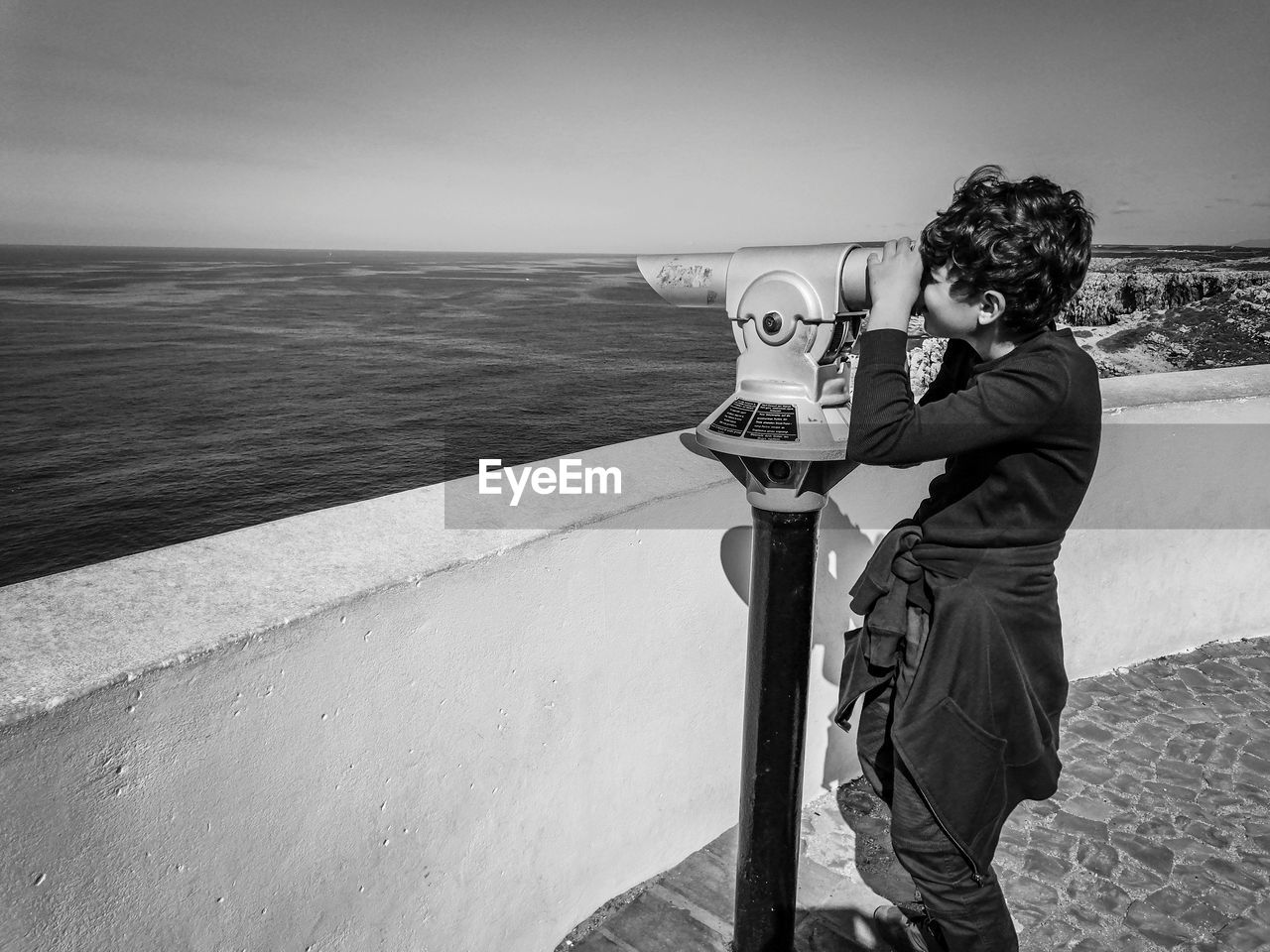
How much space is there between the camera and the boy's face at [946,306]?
148 centimetres

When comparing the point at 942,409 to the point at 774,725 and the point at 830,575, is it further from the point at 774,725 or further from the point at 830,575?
the point at 830,575

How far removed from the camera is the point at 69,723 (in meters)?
1.19

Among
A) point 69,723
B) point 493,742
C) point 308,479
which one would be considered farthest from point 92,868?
point 308,479

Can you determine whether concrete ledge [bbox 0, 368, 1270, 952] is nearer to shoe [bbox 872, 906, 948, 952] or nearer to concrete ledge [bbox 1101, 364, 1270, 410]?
shoe [bbox 872, 906, 948, 952]

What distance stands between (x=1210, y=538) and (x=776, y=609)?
273 centimetres

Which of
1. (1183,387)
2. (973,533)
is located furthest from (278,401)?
(973,533)

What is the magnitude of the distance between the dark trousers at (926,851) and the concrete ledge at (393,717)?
2.06 feet

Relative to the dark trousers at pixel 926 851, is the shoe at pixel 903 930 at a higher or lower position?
lower

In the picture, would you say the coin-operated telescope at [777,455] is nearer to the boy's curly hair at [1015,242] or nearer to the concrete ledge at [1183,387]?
the boy's curly hair at [1015,242]

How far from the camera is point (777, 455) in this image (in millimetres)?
1537

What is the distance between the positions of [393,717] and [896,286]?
3.94ft

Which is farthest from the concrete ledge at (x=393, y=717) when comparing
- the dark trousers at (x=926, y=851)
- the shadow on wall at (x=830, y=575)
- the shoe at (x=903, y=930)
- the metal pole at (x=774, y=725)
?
the dark trousers at (x=926, y=851)

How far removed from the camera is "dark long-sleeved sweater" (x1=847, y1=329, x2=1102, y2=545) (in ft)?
4.60

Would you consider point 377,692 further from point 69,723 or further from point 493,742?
point 69,723
